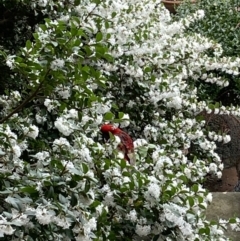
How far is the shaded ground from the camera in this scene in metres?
4.82

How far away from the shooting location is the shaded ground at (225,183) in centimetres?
482

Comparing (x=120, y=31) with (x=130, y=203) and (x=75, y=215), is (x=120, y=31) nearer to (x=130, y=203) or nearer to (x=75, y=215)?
(x=130, y=203)

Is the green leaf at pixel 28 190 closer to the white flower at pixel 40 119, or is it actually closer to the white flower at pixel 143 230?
the white flower at pixel 143 230

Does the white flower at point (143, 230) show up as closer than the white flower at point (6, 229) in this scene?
No

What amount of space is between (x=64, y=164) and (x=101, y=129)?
2.85ft

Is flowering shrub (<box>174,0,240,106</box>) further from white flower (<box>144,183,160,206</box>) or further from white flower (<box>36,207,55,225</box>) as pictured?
white flower (<box>36,207,55,225</box>)

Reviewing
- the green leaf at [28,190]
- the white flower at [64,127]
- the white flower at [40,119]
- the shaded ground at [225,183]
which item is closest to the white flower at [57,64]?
the white flower at [64,127]

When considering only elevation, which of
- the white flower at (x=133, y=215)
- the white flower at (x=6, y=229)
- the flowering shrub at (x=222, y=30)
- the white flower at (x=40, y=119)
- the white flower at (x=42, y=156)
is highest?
the flowering shrub at (x=222, y=30)

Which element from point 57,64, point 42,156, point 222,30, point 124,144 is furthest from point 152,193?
point 222,30

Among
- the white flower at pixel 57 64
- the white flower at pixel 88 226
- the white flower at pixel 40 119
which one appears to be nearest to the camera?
the white flower at pixel 88 226

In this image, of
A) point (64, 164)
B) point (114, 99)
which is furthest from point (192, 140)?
point (64, 164)

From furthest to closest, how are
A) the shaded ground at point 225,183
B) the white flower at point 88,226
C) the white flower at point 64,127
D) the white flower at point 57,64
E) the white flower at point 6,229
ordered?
the shaded ground at point 225,183
the white flower at point 64,127
the white flower at point 57,64
the white flower at point 88,226
the white flower at point 6,229

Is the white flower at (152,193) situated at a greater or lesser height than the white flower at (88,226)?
greater

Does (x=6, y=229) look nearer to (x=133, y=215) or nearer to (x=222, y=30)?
(x=133, y=215)
